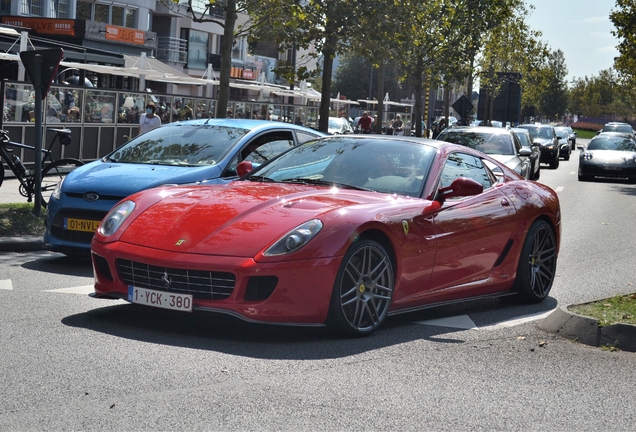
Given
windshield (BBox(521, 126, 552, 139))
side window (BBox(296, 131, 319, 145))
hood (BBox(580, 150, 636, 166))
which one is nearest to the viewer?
side window (BBox(296, 131, 319, 145))

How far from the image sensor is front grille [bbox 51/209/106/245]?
10.1 meters

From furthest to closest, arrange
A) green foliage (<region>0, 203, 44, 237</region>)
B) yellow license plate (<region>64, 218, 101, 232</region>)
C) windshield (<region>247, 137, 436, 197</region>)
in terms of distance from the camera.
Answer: green foliage (<region>0, 203, 44, 237</region>), yellow license plate (<region>64, 218, 101, 232</region>), windshield (<region>247, 137, 436, 197</region>)

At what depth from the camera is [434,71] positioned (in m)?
44.2

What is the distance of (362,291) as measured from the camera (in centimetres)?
689

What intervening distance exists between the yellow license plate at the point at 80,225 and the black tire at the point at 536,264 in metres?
3.93

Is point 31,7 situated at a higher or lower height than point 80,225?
higher

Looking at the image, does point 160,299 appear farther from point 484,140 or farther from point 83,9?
point 83,9

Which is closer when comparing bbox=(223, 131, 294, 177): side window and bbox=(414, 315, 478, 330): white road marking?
bbox=(414, 315, 478, 330): white road marking

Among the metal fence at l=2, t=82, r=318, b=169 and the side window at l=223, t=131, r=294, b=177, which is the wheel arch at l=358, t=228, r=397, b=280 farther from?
the metal fence at l=2, t=82, r=318, b=169

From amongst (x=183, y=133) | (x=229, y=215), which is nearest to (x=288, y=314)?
(x=229, y=215)

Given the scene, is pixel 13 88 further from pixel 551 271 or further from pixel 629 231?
pixel 551 271

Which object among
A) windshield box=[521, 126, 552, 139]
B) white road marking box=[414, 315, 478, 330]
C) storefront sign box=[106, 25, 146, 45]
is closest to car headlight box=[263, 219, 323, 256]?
white road marking box=[414, 315, 478, 330]

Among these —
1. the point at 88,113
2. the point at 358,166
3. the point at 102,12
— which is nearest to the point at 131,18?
the point at 102,12

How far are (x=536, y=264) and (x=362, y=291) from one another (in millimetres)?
2650
